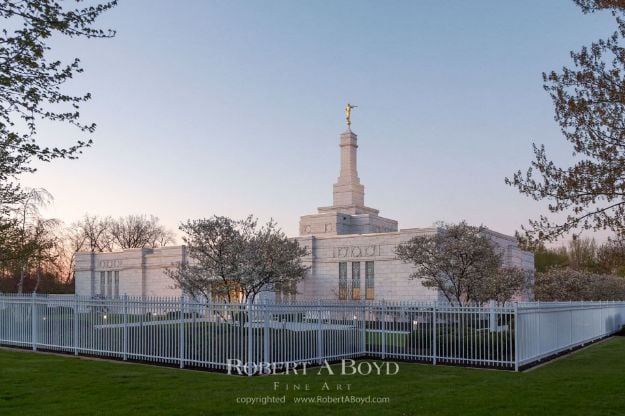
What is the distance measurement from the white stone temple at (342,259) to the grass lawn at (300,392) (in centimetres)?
2036

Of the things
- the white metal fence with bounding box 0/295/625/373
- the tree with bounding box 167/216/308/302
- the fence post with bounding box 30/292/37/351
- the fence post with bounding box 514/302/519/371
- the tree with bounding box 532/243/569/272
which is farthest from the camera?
Result: the tree with bounding box 532/243/569/272

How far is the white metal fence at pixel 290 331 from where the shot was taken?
46.3ft

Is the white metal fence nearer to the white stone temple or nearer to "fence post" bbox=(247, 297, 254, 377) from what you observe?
"fence post" bbox=(247, 297, 254, 377)

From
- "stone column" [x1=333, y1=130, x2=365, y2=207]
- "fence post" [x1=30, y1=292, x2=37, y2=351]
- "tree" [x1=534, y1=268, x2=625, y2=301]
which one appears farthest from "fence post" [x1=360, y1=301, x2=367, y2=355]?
"stone column" [x1=333, y1=130, x2=365, y2=207]

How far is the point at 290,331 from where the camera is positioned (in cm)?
1462

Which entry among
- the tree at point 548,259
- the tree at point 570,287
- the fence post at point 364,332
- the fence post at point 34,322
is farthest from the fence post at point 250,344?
the tree at point 548,259

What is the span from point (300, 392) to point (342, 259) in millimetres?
33848

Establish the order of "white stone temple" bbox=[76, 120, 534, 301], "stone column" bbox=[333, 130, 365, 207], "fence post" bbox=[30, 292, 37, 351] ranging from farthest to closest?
1. "stone column" bbox=[333, 130, 365, 207]
2. "white stone temple" bbox=[76, 120, 534, 301]
3. "fence post" bbox=[30, 292, 37, 351]

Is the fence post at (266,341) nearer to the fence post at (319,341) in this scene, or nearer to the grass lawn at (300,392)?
the grass lawn at (300,392)

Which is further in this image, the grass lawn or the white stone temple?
the white stone temple

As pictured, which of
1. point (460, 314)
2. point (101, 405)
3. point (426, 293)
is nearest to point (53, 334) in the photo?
point (101, 405)

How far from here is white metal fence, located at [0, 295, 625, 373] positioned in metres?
14.1

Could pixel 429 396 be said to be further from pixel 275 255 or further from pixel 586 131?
pixel 275 255

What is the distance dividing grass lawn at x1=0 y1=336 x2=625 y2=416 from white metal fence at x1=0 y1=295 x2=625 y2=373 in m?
0.65
